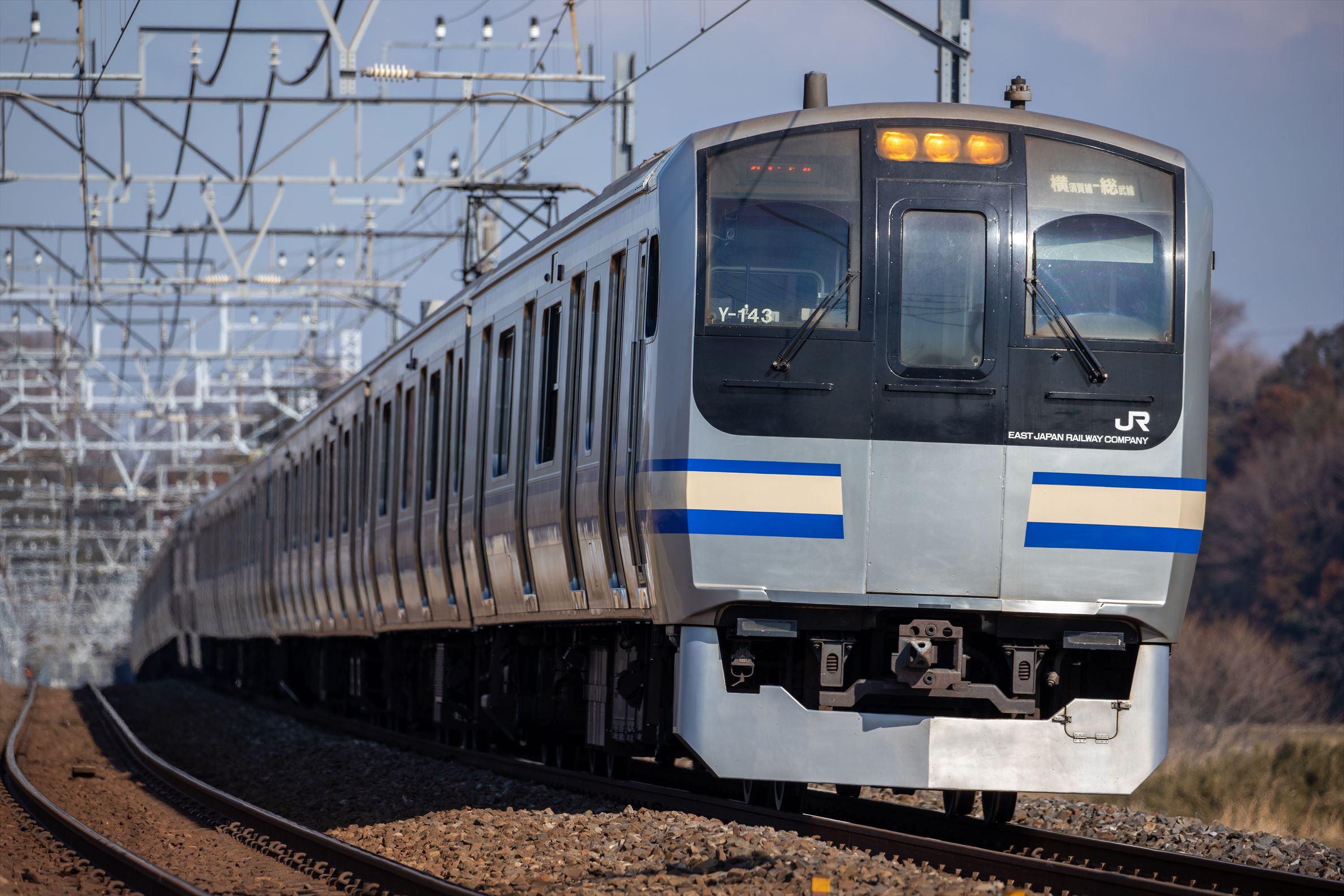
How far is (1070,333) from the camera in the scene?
26.6ft

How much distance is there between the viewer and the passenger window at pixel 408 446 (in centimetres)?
1474

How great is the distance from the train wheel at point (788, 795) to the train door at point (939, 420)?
161 cm

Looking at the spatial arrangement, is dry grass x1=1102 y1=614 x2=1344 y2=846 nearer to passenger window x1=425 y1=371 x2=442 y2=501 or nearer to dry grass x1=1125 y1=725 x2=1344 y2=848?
dry grass x1=1125 y1=725 x2=1344 y2=848

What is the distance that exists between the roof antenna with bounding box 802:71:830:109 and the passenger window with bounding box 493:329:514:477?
10.2ft

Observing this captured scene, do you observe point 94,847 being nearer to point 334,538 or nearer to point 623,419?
point 623,419

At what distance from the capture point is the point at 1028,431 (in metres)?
8.06

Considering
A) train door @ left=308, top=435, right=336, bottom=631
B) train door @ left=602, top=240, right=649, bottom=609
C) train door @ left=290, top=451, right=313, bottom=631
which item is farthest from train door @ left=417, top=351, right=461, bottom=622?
train door @ left=290, top=451, right=313, bottom=631

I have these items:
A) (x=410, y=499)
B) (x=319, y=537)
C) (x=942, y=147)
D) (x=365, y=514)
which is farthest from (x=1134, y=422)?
(x=319, y=537)

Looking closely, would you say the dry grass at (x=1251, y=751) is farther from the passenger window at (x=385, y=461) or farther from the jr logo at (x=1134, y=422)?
the passenger window at (x=385, y=461)

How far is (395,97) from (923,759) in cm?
1265

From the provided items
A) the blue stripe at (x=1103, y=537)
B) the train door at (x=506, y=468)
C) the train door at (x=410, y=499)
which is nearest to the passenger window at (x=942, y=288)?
the blue stripe at (x=1103, y=537)

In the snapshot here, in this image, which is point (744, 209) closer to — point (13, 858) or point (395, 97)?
point (13, 858)

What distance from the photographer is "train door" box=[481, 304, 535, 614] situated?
11.2 meters

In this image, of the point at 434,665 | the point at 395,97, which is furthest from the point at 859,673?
the point at 395,97
